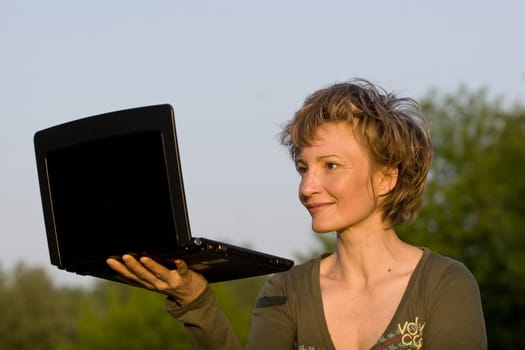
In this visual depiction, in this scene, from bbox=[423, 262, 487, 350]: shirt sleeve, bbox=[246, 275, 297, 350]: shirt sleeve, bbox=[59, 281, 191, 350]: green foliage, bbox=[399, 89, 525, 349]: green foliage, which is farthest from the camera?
bbox=[59, 281, 191, 350]: green foliage

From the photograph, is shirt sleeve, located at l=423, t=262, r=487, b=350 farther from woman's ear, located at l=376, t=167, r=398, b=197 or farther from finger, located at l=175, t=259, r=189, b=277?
finger, located at l=175, t=259, r=189, b=277

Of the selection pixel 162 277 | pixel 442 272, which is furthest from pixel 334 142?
pixel 162 277

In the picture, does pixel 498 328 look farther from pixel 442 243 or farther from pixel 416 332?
pixel 416 332

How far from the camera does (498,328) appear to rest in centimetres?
4388

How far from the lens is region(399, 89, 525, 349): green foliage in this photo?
142 ft

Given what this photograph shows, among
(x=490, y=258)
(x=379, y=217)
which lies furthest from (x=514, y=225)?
(x=379, y=217)

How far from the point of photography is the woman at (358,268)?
4324 millimetres

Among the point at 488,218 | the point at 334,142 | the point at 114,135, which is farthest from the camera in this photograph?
the point at 488,218

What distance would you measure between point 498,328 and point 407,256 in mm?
40706

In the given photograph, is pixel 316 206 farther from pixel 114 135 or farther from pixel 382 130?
pixel 114 135

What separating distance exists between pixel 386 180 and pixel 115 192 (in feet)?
5.01

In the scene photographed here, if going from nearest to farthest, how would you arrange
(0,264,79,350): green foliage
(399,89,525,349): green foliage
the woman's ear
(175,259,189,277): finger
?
(175,259,189,277): finger → the woman's ear → (399,89,525,349): green foliage → (0,264,79,350): green foliage

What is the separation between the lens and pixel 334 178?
4.46 metres

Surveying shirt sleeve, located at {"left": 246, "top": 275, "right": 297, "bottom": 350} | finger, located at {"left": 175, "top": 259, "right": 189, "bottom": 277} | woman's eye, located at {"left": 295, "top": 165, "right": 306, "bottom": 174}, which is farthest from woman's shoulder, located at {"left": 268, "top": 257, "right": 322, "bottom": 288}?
finger, located at {"left": 175, "top": 259, "right": 189, "bottom": 277}
